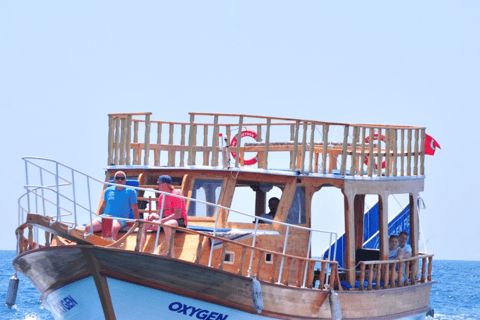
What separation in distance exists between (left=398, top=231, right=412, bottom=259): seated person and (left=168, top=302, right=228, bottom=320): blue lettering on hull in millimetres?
6128

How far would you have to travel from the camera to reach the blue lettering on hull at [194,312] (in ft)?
51.2

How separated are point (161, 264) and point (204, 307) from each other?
115 centimetres

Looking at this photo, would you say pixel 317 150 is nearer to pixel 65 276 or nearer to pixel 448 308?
pixel 65 276

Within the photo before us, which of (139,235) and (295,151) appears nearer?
(139,235)

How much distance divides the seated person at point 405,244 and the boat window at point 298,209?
3223 mm

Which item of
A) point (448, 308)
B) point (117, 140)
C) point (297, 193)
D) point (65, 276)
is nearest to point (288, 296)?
point (297, 193)

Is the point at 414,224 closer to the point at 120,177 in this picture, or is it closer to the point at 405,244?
the point at 405,244

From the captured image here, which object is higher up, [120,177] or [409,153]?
[409,153]

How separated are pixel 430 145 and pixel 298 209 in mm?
5814

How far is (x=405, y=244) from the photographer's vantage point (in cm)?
2098

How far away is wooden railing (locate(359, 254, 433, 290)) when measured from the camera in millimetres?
18984

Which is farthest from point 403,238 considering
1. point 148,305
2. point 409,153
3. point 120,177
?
point 148,305

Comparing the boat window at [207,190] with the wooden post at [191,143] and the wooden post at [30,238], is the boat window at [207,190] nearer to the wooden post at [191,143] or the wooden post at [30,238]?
the wooden post at [191,143]

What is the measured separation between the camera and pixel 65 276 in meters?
16.3
